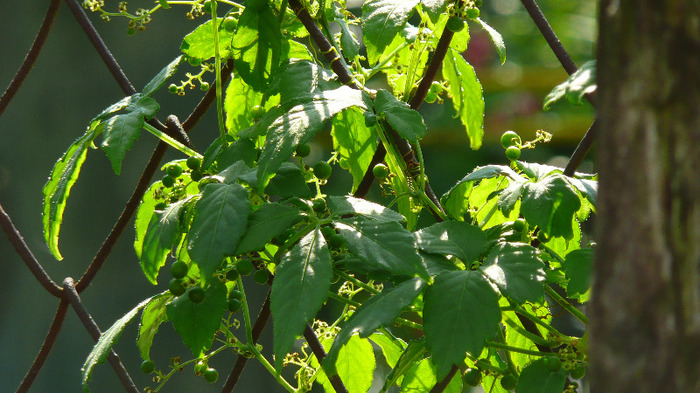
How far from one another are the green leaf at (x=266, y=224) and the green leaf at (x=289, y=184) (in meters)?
0.05

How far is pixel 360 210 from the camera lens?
0.73 metres

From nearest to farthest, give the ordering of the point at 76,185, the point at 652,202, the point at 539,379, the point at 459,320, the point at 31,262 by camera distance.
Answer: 1. the point at 652,202
2. the point at 459,320
3. the point at 539,379
4. the point at 31,262
5. the point at 76,185

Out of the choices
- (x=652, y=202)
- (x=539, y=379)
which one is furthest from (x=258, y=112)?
(x=652, y=202)

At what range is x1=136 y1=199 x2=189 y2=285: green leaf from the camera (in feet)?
2.48

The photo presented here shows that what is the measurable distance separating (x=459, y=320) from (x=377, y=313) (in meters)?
0.06

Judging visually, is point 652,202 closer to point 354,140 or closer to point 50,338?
point 354,140

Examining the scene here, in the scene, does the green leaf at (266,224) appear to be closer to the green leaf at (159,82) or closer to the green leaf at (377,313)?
the green leaf at (377,313)

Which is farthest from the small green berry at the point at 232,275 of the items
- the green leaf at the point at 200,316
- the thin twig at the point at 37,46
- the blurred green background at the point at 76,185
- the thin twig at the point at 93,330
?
the blurred green background at the point at 76,185

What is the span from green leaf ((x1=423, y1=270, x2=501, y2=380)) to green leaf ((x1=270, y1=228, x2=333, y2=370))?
3.4 inches

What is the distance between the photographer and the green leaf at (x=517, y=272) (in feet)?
2.14

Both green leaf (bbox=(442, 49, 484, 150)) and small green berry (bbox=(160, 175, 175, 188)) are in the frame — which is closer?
small green berry (bbox=(160, 175, 175, 188))

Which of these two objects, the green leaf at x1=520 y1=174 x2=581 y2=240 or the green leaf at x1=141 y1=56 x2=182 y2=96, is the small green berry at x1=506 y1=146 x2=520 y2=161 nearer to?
the green leaf at x1=520 y1=174 x2=581 y2=240

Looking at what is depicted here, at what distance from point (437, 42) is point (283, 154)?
0.29 metres

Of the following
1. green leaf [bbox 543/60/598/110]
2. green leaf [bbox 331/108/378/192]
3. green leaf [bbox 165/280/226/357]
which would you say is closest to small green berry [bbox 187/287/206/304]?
green leaf [bbox 165/280/226/357]
